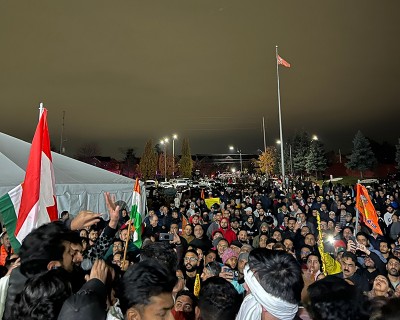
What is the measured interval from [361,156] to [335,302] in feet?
202

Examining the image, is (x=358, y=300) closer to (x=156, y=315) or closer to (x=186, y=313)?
(x=156, y=315)

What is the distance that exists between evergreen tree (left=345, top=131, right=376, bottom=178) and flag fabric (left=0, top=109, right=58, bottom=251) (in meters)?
60.5

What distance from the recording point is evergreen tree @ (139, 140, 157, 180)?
7088 centimetres

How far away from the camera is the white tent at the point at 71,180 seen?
38.1 feet

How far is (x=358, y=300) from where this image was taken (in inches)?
87.1

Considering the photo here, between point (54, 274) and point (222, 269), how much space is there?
12.0 feet

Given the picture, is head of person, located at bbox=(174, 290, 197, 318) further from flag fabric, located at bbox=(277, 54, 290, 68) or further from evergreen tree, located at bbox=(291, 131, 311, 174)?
evergreen tree, located at bbox=(291, 131, 311, 174)

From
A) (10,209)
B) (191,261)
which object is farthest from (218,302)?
(10,209)

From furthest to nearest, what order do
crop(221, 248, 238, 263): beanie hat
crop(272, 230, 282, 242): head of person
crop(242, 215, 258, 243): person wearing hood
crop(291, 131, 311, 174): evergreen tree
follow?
crop(291, 131, 311, 174): evergreen tree
crop(242, 215, 258, 243): person wearing hood
crop(272, 230, 282, 242): head of person
crop(221, 248, 238, 263): beanie hat

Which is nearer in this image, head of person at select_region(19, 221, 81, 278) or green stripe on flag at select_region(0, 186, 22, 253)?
head of person at select_region(19, 221, 81, 278)

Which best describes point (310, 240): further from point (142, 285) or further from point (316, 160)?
point (316, 160)

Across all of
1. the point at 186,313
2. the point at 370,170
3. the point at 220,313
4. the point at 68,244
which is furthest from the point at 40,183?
the point at 370,170

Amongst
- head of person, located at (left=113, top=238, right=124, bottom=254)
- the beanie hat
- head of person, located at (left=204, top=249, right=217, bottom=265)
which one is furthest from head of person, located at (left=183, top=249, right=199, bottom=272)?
head of person, located at (left=113, top=238, right=124, bottom=254)

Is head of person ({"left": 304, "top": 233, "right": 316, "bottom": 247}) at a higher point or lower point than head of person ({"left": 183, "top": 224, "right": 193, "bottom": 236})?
lower
